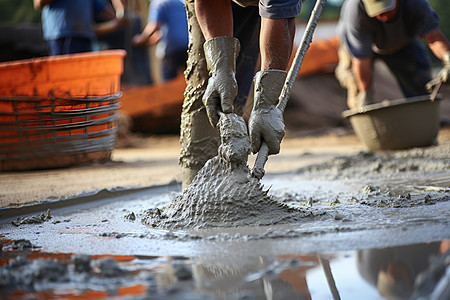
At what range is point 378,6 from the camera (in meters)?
A: 3.66

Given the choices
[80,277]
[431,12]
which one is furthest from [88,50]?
[80,277]

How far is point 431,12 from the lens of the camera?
145 inches

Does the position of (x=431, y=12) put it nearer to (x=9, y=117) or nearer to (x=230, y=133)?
(x=230, y=133)

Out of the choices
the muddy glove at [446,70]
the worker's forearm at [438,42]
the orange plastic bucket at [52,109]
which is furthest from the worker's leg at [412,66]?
the orange plastic bucket at [52,109]

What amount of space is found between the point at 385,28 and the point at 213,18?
240cm

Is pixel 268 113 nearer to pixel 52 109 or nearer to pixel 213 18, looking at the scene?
pixel 213 18

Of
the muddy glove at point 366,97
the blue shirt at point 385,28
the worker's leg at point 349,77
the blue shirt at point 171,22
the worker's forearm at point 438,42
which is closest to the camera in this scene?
the worker's forearm at point 438,42

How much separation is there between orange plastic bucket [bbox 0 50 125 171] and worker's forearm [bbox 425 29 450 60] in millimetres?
2465

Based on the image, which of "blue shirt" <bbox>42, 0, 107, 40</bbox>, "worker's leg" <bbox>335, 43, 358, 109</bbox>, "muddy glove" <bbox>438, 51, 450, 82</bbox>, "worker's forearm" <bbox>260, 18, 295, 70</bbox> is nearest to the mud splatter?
"worker's forearm" <bbox>260, 18, 295, 70</bbox>

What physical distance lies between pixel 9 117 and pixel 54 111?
0.36 m

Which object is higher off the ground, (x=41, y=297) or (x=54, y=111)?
(x=41, y=297)

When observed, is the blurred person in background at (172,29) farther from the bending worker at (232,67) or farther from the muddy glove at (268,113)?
the muddy glove at (268,113)

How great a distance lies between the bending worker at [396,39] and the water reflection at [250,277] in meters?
2.68

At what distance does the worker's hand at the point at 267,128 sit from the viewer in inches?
68.3
